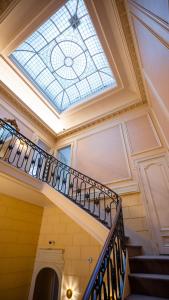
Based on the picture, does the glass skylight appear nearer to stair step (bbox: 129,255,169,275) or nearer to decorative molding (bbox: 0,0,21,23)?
decorative molding (bbox: 0,0,21,23)

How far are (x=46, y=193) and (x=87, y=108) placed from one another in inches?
172

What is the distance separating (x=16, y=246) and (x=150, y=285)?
12.0ft

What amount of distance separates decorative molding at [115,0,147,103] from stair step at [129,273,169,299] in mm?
5444

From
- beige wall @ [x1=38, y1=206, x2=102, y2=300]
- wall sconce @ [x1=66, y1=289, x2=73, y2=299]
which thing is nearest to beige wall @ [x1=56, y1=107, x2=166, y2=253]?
beige wall @ [x1=38, y1=206, x2=102, y2=300]

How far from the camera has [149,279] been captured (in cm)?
188

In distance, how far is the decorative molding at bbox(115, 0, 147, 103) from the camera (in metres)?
4.01

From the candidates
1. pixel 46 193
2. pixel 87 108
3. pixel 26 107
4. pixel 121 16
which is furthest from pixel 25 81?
pixel 46 193

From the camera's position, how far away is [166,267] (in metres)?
2.16

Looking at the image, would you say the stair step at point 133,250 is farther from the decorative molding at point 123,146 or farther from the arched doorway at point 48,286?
the arched doorway at point 48,286

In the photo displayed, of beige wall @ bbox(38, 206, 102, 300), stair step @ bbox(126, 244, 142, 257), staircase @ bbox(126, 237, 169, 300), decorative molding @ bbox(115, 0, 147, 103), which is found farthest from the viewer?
decorative molding @ bbox(115, 0, 147, 103)

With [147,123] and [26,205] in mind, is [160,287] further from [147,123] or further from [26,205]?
[147,123]

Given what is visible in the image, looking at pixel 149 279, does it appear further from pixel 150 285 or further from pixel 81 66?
pixel 81 66

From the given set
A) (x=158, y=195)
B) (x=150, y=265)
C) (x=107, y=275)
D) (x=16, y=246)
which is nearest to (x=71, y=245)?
(x=16, y=246)

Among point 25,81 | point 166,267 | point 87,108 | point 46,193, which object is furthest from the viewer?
point 87,108
